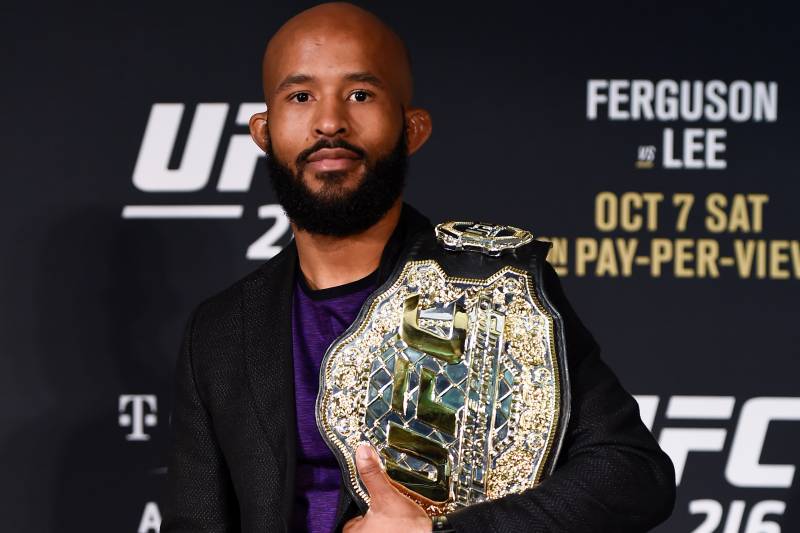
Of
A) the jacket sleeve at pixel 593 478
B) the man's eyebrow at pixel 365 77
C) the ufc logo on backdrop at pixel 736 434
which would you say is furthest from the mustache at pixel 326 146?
the ufc logo on backdrop at pixel 736 434

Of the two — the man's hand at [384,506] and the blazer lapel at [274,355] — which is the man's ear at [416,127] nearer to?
the blazer lapel at [274,355]

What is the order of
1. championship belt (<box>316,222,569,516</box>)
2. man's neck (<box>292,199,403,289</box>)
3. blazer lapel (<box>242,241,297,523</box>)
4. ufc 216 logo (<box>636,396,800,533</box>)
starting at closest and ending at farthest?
championship belt (<box>316,222,569,516</box>) < blazer lapel (<box>242,241,297,523</box>) < man's neck (<box>292,199,403,289</box>) < ufc 216 logo (<box>636,396,800,533</box>)

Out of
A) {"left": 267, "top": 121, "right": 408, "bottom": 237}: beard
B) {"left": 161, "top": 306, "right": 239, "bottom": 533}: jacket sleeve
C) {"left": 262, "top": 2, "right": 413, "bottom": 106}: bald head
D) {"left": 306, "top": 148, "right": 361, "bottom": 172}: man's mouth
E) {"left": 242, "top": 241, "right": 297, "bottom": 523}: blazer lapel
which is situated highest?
{"left": 262, "top": 2, "right": 413, "bottom": 106}: bald head

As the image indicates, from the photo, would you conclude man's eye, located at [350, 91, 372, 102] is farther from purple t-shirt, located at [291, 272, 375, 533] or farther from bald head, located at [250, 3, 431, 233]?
purple t-shirt, located at [291, 272, 375, 533]

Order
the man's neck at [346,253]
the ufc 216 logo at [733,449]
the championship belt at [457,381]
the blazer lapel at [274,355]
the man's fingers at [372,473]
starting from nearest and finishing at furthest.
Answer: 1. the man's fingers at [372,473]
2. the championship belt at [457,381]
3. the blazer lapel at [274,355]
4. the man's neck at [346,253]
5. the ufc 216 logo at [733,449]

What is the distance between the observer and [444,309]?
1.64 meters

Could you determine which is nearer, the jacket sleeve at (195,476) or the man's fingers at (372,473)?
the man's fingers at (372,473)

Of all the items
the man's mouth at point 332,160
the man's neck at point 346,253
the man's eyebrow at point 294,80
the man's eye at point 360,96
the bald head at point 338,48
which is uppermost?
the bald head at point 338,48

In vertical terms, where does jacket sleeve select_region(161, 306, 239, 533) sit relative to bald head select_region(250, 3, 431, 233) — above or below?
below

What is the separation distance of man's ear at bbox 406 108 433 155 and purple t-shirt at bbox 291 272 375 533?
0.81 feet

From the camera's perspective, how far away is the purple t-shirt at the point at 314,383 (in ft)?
5.57

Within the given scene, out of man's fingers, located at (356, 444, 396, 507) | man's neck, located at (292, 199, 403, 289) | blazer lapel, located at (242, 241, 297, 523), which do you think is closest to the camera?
man's fingers, located at (356, 444, 396, 507)

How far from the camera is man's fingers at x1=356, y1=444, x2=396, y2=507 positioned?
4.80 feet

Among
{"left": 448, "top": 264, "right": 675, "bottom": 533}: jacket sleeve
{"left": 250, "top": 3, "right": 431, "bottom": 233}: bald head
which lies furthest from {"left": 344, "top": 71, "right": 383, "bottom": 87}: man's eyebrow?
{"left": 448, "top": 264, "right": 675, "bottom": 533}: jacket sleeve
